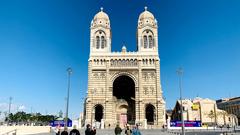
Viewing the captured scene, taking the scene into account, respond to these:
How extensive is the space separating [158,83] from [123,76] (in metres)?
9.42

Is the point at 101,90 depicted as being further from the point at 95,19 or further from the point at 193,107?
the point at 193,107

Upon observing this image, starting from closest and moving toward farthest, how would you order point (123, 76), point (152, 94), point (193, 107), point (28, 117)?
point (152, 94)
point (123, 76)
point (193, 107)
point (28, 117)

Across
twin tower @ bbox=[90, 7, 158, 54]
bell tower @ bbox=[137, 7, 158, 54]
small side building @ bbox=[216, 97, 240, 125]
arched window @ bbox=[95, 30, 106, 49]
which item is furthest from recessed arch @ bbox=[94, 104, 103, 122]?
small side building @ bbox=[216, 97, 240, 125]

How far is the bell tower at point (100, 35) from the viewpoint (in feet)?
227

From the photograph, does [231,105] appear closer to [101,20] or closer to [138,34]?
[138,34]

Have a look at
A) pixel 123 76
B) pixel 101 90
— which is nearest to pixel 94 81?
pixel 101 90

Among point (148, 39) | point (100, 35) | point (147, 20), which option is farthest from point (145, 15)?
point (100, 35)

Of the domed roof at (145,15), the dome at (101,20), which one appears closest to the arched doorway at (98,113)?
the dome at (101,20)

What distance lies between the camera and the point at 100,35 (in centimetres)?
7081

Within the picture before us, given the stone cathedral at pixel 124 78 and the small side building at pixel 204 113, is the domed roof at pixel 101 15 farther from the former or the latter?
the small side building at pixel 204 113

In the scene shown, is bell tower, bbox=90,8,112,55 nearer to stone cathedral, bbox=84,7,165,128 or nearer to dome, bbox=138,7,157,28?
stone cathedral, bbox=84,7,165,128

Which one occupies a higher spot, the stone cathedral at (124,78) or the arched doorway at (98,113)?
the stone cathedral at (124,78)

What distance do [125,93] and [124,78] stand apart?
441 cm

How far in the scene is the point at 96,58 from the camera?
67.8 m
